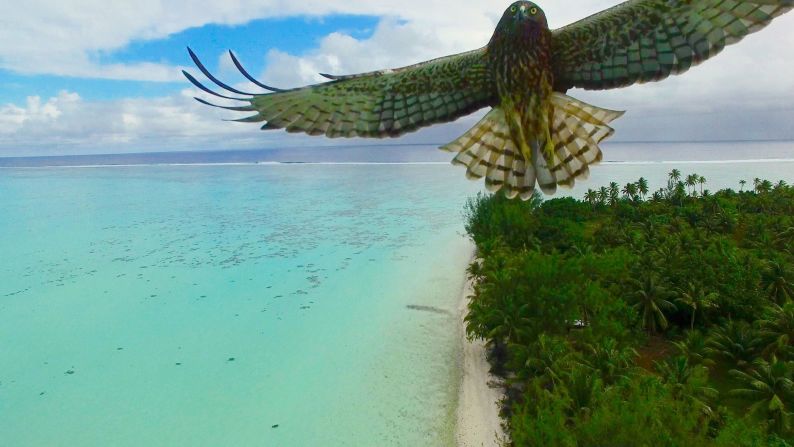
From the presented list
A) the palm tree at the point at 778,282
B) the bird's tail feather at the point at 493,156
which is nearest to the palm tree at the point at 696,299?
the palm tree at the point at 778,282

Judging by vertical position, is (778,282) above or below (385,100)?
below

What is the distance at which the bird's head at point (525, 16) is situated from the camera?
284 centimetres

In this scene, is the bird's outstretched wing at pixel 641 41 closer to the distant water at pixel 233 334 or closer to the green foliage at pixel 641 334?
the green foliage at pixel 641 334

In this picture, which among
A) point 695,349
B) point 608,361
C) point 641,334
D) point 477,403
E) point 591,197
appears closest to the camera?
point 608,361

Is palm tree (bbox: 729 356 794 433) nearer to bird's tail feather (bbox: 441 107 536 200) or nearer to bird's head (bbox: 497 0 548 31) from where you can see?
bird's tail feather (bbox: 441 107 536 200)

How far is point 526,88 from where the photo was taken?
10.5ft

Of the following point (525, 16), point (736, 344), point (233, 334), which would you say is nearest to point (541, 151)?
point (525, 16)

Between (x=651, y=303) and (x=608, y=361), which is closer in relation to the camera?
(x=608, y=361)

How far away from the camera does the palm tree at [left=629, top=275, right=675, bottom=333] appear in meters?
18.8

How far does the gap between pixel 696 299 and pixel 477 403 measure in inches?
365

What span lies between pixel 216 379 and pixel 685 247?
22.9 m

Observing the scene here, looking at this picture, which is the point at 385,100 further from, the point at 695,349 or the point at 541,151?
the point at 695,349

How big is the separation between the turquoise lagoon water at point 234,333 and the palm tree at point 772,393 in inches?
324

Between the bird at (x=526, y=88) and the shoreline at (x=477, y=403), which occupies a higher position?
the bird at (x=526, y=88)
